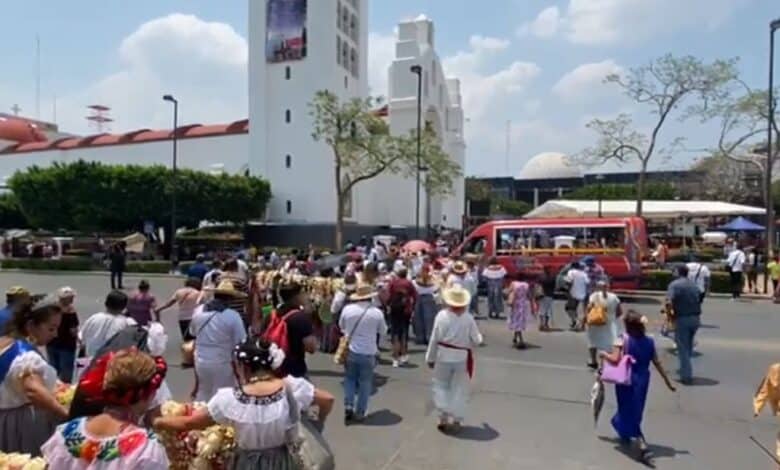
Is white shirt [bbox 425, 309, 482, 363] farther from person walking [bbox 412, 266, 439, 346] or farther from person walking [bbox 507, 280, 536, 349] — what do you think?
person walking [bbox 507, 280, 536, 349]

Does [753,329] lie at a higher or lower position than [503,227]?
lower

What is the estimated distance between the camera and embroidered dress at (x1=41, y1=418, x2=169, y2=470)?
2469 mm

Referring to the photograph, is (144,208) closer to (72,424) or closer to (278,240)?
(278,240)

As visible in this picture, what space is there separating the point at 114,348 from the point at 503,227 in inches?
737

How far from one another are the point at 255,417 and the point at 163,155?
66642 millimetres

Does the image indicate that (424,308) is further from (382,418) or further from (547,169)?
(547,169)

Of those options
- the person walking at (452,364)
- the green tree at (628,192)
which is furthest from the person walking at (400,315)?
the green tree at (628,192)

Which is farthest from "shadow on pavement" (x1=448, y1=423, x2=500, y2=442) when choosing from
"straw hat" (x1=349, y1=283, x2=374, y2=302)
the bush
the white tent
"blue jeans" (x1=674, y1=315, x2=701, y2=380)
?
the bush

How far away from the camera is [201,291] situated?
9.68 meters

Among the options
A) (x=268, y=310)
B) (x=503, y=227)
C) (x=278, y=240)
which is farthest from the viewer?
(x=278, y=240)

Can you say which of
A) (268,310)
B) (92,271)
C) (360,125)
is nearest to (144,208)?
(92,271)

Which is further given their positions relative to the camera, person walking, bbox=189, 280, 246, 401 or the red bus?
the red bus

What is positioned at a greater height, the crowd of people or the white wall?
the white wall

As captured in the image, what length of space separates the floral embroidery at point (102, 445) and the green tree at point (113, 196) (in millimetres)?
39093
